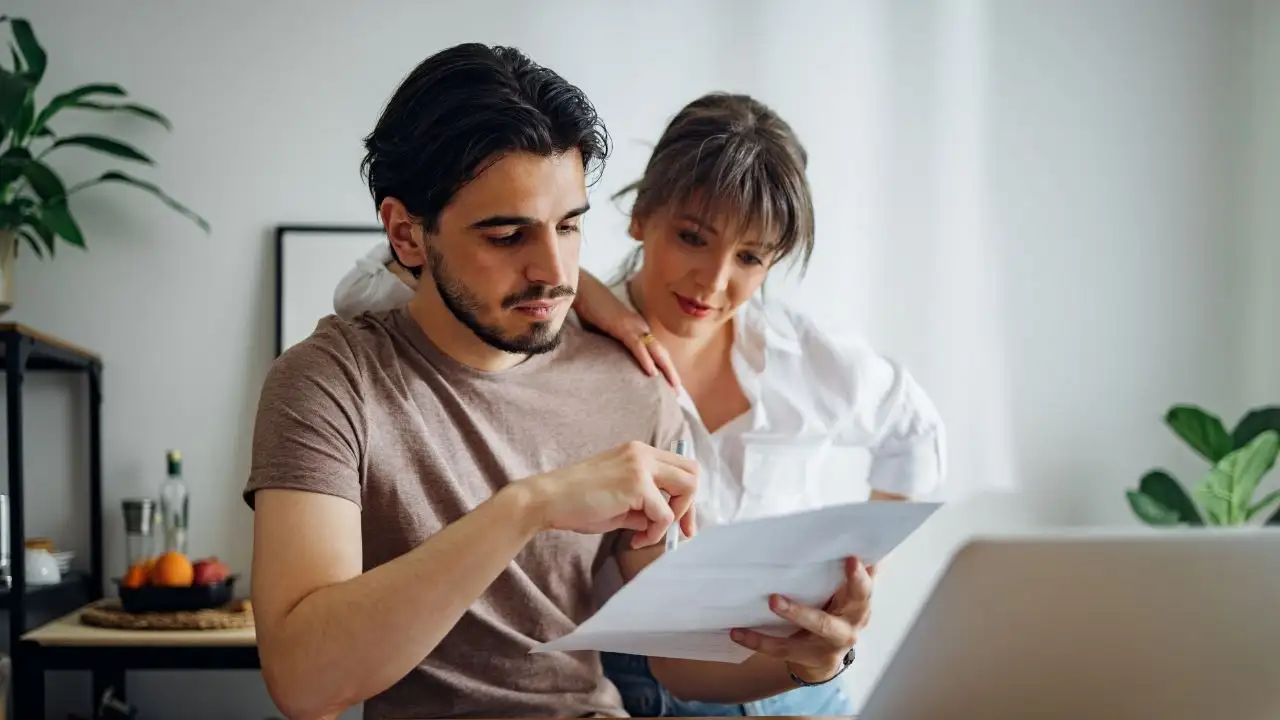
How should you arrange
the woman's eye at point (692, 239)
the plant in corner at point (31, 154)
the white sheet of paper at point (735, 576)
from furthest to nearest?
the plant in corner at point (31, 154)
the woman's eye at point (692, 239)
the white sheet of paper at point (735, 576)

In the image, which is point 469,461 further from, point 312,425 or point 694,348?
point 694,348

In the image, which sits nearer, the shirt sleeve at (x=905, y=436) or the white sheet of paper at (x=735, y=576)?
the white sheet of paper at (x=735, y=576)

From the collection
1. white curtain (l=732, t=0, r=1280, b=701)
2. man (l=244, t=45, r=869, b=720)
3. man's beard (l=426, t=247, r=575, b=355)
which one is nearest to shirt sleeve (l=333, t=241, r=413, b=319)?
man (l=244, t=45, r=869, b=720)

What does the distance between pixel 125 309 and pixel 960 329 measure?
2165mm

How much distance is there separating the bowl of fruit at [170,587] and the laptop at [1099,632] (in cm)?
216

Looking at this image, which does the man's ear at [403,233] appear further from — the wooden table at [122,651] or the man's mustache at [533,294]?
the wooden table at [122,651]

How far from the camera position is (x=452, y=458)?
4.49 ft

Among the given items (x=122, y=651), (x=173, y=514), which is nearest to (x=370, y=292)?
(x=122, y=651)

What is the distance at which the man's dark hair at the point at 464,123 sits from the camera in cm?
128

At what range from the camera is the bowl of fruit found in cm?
259

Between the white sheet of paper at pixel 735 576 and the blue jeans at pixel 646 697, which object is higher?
the white sheet of paper at pixel 735 576

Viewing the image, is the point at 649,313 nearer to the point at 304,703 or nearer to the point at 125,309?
the point at 304,703

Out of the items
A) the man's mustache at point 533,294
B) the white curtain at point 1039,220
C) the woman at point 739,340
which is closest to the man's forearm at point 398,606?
the man's mustache at point 533,294

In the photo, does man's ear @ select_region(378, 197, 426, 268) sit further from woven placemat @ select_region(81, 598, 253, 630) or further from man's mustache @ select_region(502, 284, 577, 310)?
woven placemat @ select_region(81, 598, 253, 630)
